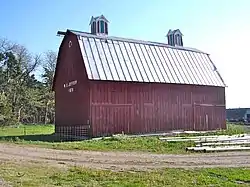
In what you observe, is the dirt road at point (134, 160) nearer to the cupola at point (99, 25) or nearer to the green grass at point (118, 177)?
the green grass at point (118, 177)

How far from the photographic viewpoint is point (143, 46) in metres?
31.0

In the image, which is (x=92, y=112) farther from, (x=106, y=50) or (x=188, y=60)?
(x=188, y=60)

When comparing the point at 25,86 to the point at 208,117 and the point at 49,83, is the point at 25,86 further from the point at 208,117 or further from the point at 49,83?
the point at 208,117

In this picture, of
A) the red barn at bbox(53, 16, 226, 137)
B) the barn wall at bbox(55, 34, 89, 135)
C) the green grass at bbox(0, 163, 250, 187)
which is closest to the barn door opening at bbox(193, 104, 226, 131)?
the red barn at bbox(53, 16, 226, 137)

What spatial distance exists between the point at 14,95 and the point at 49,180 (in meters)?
49.9

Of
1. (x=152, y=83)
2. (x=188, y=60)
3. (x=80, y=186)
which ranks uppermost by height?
(x=188, y=60)

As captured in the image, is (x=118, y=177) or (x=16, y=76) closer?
(x=118, y=177)

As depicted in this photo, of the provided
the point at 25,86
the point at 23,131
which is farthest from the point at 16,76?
the point at 23,131

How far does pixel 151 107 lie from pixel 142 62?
3794 millimetres

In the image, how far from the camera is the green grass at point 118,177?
886 cm

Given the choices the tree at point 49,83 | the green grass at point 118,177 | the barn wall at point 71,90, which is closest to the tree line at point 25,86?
the tree at point 49,83

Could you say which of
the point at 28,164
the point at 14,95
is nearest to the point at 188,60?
the point at 28,164

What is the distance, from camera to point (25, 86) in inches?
2328

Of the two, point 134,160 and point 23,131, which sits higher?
point 23,131
